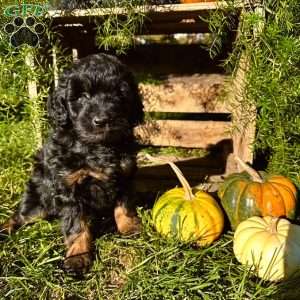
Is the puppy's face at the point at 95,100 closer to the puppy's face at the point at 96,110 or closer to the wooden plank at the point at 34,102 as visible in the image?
the puppy's face at the point at 96,110

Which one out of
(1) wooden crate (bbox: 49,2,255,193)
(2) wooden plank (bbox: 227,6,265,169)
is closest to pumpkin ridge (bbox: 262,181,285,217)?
(2) wooden plank (bbox: 227,6,265,169)

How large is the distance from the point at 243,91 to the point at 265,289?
5.41 ft

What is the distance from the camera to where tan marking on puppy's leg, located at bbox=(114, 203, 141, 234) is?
3.56m

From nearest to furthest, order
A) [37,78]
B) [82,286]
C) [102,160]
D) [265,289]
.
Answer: [265,289]
[82,286]
[102,160]
[37,78]

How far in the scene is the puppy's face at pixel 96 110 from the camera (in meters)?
3.12

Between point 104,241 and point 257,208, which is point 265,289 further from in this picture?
point 104,241

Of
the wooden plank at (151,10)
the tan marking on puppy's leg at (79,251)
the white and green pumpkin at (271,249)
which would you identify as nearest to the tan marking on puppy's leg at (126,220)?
the tan marking on puppy's leg at (79,251)

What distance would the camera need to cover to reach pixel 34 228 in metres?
3.68

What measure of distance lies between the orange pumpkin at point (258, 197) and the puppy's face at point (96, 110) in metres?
0.96

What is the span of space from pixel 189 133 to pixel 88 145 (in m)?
2.08

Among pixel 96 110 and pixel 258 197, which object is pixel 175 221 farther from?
pixel 96 110

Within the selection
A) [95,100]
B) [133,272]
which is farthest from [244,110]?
[133,272]

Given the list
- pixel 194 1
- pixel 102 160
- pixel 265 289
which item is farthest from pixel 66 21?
pixel 265 289
